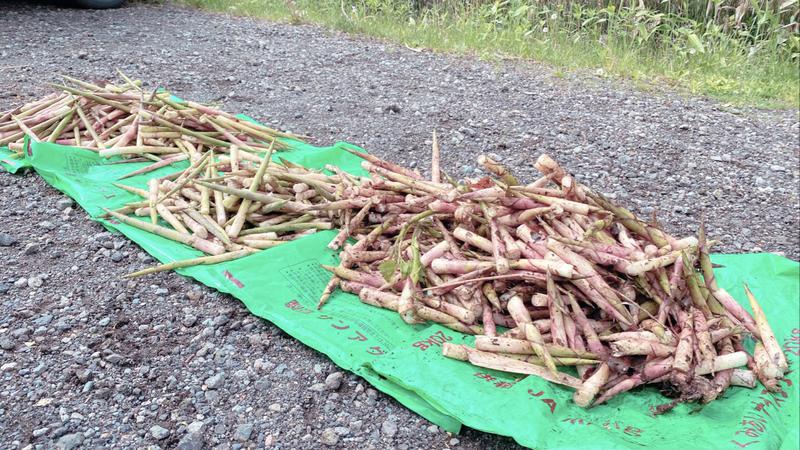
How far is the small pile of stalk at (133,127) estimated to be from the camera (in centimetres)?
398

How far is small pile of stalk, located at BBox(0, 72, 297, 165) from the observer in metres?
3.98

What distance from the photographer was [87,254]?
3.14m

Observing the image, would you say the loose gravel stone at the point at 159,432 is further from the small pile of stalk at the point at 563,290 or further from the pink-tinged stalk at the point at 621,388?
the pink-tinged stalk at the point at 621,388

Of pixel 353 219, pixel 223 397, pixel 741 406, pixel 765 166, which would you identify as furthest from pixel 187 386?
pixel 765 166

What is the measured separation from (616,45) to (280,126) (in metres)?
3.27

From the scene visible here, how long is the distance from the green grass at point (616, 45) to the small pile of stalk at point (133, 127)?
3.05 m

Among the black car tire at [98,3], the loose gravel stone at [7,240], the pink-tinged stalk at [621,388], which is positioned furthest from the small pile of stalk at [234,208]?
the black car tire at [98,3]

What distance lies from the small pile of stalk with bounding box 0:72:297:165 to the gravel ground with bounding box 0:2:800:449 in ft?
1.31

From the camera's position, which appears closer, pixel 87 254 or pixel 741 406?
pixel 741 406

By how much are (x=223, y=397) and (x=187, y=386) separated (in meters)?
0.14

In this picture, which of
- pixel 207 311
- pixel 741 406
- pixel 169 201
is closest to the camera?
pixel 741 406

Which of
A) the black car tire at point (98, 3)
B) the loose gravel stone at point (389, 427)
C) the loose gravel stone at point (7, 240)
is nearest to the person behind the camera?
the loose gravel stone at point (389, 427)

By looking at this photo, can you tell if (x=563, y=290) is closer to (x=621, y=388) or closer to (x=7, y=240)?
(x=621, y=388)

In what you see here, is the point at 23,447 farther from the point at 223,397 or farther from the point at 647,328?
the point at 647,328
